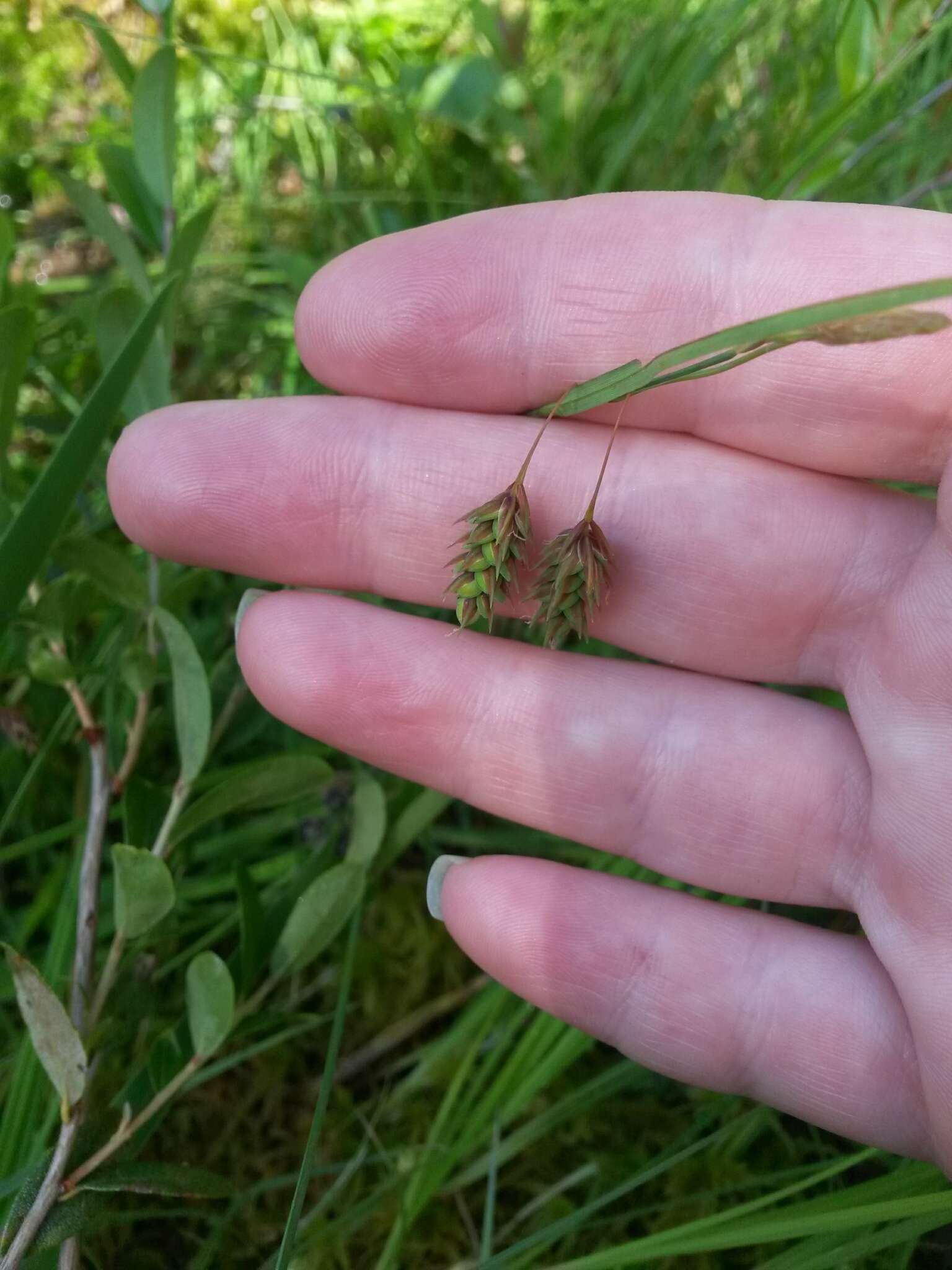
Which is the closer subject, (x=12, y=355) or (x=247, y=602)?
(x=12, y=355)

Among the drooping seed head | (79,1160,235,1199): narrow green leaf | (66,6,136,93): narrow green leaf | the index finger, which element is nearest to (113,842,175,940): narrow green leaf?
(79,1160,235,1199): narrow green leaf

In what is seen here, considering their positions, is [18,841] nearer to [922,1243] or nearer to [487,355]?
[487,355]

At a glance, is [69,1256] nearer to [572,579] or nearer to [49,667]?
[49,667]

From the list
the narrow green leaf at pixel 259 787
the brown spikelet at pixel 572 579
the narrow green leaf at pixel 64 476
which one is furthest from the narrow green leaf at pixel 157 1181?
the brown spikelet at pixel 572 579

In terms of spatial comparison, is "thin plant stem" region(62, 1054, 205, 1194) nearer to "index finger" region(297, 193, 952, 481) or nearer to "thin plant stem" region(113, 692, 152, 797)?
"thin plant stem" region(113, 692, 152, 797)

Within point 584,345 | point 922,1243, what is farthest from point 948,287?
point 922,1243

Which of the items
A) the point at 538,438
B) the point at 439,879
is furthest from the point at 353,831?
the point at 538,438
